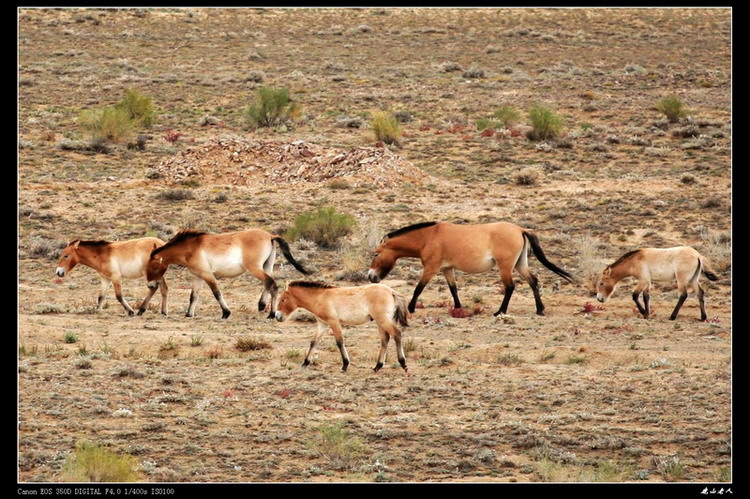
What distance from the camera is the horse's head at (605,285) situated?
20.4 meters

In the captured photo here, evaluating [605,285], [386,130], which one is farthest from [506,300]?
[386,130]

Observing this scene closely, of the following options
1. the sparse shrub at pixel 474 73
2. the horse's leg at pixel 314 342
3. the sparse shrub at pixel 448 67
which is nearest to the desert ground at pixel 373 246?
the horse's leg at pixel 314 342

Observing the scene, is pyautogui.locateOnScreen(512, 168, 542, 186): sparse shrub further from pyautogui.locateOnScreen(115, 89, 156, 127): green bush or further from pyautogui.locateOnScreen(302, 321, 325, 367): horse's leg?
pyautogui.locateOnScreen(302, 321, 325, 367): horse's leg

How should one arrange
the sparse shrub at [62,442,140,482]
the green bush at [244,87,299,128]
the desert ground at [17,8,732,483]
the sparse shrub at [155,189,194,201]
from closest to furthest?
1. the sparse shrub at [62,442,140,482]
2. the desert ground at [17,8,732,483]
3. the sparse shrub at [155,189,194,201]
4. the green bush at [244,87,299,128]

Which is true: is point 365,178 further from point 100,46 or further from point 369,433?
point 100,46

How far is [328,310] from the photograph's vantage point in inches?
608

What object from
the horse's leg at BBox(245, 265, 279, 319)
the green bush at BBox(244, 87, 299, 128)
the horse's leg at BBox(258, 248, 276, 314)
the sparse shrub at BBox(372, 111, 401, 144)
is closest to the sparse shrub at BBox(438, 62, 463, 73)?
the green bush at BBox(244, 87, 299, 128)

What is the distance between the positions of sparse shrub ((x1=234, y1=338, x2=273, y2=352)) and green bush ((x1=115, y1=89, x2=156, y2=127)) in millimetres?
24266

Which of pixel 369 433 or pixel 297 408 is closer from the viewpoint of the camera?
pixel 369 433

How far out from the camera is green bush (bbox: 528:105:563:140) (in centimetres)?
3828

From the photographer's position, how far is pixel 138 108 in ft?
132

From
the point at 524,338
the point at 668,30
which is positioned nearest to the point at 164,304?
the point at 524,338

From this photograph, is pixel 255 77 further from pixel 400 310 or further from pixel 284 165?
pixel 400 310
